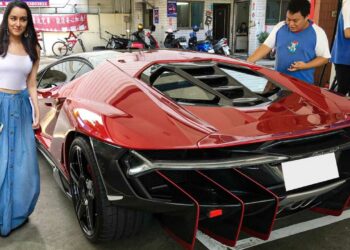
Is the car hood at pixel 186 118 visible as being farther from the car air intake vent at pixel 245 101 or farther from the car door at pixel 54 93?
the car door at pixel 54 93

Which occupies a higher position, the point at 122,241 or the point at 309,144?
the point at 309,144

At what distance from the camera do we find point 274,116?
195cm

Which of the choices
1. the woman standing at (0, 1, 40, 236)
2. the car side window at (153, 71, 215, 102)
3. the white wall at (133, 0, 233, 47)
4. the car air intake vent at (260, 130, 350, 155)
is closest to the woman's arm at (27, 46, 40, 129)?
the woman standing at (0, 1, 40, 236)

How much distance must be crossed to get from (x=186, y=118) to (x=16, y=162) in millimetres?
1284

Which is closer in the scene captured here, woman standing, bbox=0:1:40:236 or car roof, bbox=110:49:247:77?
woman standing, bbox=0:1:40:236

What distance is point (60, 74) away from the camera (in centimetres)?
344

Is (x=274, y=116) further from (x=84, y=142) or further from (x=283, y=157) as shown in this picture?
(x=84, y=142)

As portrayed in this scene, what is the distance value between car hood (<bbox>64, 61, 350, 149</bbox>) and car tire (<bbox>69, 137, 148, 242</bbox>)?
0.19 meters

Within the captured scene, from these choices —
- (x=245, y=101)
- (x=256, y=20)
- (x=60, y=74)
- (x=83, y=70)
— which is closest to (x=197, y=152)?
(x=245, y=101)

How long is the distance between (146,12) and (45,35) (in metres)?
4.69

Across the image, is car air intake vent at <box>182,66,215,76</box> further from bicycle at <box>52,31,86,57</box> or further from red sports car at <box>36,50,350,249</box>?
bicycle at <box>52,31,86,57</box>

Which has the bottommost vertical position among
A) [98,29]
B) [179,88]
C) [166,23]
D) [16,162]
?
[16,162]

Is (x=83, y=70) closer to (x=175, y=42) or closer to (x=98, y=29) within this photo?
(x=175, y=42)

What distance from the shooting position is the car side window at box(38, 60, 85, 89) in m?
3.07
